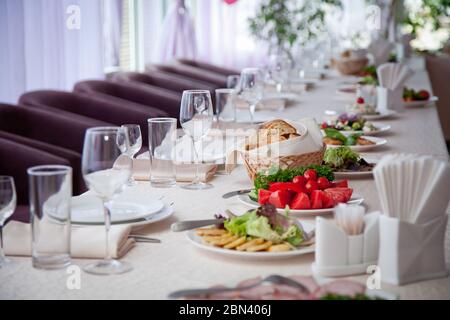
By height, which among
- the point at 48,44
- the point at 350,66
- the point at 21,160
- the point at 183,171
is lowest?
the point at 21,160

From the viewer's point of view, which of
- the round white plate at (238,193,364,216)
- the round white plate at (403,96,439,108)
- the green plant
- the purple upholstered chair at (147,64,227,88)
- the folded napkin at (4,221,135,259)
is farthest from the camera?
the green plant

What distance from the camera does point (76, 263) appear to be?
1560 millimetres

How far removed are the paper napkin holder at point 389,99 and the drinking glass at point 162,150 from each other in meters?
1.87

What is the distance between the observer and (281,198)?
187 centimetres

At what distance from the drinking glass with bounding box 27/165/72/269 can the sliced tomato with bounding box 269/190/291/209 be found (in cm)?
55

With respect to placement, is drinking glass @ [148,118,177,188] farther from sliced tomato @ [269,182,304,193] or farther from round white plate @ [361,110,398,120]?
round white plate @ [361,110,398,120]

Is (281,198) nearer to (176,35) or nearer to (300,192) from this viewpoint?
(300,192)

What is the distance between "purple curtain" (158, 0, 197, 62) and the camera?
8.01 metres

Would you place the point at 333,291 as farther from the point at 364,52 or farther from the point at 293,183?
the point at 364,52

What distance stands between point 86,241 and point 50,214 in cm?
16

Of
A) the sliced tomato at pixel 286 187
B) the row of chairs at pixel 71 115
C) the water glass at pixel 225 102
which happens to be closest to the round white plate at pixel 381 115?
the water glass at pixel 225 102

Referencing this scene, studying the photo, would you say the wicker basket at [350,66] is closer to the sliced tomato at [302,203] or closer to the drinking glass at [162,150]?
the drinking glass at [162,150]

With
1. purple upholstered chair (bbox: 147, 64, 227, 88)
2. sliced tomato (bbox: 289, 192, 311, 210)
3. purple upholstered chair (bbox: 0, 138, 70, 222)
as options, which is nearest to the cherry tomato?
sliced tomato (bbox: 289, 192, 311, 210)

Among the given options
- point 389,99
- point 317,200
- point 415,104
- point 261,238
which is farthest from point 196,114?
point 415,104
